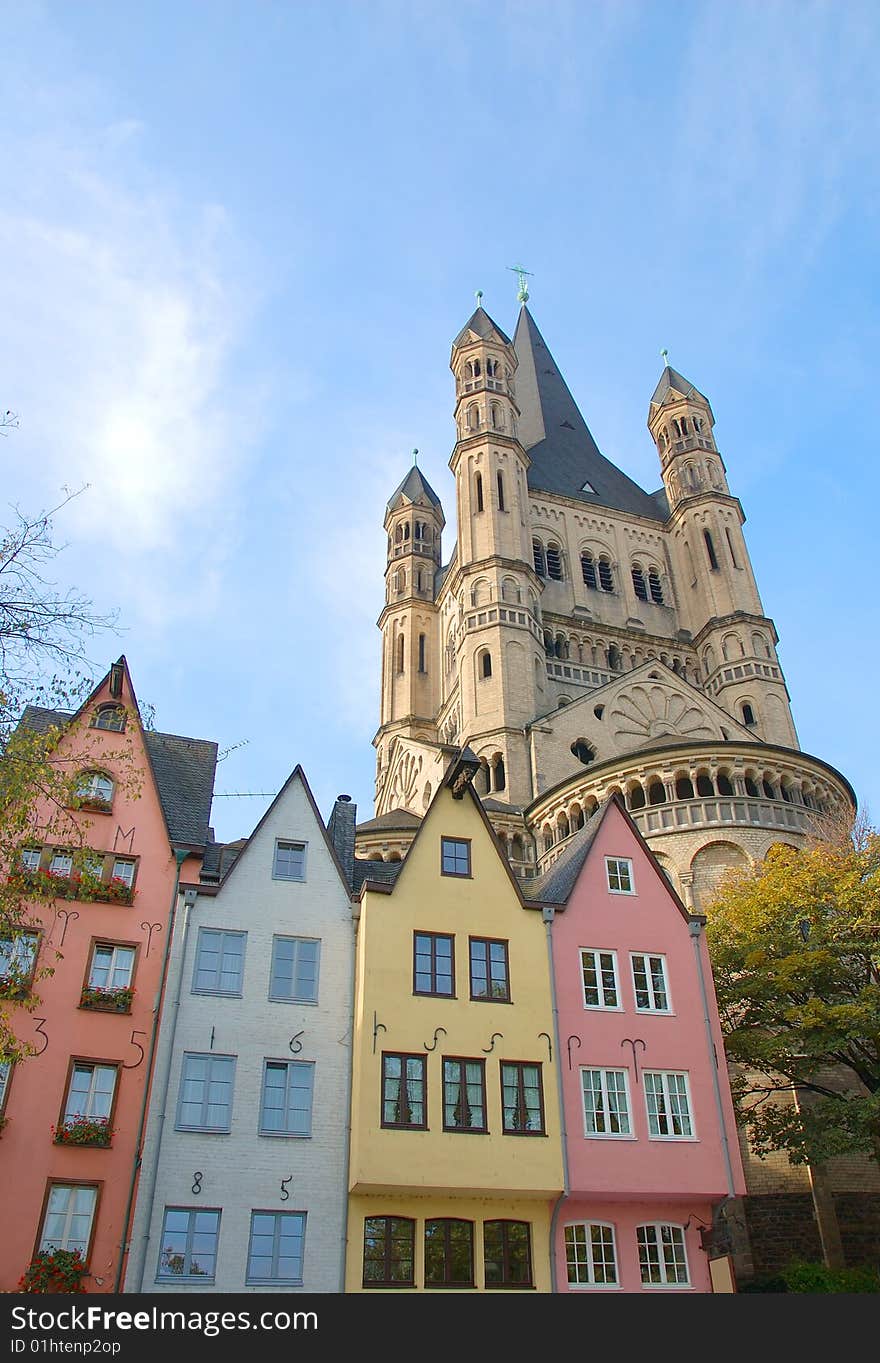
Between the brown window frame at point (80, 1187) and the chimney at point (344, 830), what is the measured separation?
8432mm

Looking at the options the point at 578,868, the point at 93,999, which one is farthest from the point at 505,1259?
the point at 93,999

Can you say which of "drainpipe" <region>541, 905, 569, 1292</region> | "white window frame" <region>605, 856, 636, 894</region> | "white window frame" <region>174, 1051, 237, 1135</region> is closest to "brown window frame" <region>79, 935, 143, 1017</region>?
"white window frame" <region>174, 1051, 237, 1135</region>

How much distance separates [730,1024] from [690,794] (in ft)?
45.9

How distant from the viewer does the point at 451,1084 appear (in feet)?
68.5

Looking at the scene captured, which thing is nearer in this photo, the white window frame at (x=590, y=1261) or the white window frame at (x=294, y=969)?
the white window frame at (x=590, y=1261)

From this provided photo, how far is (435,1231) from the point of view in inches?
780

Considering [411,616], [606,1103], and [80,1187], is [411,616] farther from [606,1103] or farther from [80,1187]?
[80,1187]

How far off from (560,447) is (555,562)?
15.3m

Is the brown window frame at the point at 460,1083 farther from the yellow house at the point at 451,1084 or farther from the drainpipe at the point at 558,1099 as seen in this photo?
the drainpipe at the point at 558,1099

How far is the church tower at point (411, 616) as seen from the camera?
63562mm

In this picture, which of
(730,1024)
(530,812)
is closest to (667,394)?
(530,812)

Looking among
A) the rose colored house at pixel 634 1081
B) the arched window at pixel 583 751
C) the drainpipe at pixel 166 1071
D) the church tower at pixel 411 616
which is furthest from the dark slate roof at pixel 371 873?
the church tower at pixel 411 616

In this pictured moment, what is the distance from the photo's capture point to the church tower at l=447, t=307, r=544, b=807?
4866cm

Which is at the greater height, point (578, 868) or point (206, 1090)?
point (578, 868)
